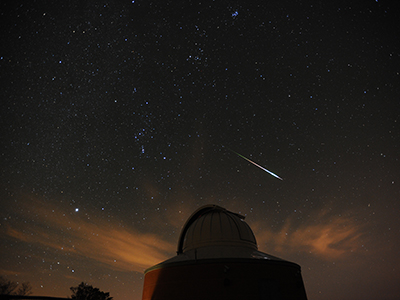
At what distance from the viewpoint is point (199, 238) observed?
14.4 m

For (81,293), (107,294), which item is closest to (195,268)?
(107,294)

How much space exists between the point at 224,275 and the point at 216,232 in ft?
11.0

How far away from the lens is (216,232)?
14.2m

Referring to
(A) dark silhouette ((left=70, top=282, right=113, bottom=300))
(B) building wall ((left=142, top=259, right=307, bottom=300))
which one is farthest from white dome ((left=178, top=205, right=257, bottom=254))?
(A) dark silhouette ((left=70, top=282, right=113, bottom=300))

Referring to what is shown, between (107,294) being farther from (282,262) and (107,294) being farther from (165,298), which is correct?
(282,262)

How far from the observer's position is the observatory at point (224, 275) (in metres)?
10.8

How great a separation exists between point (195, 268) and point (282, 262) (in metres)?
4.75

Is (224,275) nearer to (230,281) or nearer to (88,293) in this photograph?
(230,281)

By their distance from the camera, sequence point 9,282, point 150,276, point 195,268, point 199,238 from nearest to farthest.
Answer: point 195,268
point 150,276
point 199,238
point 9,282

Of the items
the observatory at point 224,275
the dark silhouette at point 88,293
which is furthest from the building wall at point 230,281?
the dark silhouette at point 88,293

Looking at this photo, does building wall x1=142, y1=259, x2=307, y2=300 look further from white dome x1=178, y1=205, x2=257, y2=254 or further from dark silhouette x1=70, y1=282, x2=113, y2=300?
dark silhouette x1=70, y1=282, x2=113, y2=300

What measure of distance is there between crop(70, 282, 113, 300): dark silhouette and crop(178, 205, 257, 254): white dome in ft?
51.6

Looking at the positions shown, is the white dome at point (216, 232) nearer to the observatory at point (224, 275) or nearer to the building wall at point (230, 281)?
the observatory at point (224, 275)

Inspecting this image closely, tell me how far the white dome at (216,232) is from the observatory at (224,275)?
61mm
